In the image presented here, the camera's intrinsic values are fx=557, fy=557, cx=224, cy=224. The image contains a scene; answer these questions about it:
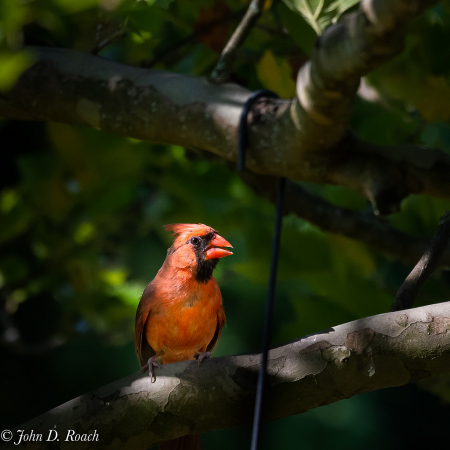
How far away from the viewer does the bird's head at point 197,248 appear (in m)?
1.23

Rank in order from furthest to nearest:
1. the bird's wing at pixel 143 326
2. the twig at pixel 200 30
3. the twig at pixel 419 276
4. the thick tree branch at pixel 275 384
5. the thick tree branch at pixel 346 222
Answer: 1. the thick tree branch at pixel 346 222
2. the twig at pixel 200 30
3. the bird's wing at pixel 143 326
4. the twig at pixel 419 276
5. the thick tree branch at pixel 275 384

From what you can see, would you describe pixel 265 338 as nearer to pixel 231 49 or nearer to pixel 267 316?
pixel 267 316

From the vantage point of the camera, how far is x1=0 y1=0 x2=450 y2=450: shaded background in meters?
1.90

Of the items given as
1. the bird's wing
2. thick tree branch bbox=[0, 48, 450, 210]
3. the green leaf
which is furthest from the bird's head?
the green leaf

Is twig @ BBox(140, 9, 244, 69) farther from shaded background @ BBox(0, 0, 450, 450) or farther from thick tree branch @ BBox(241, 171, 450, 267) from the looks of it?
thick tree branch @ BBox(241, 171, 450, 267)

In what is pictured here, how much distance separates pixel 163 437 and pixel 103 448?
113 millimetres

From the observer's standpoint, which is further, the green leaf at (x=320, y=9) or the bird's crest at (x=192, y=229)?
the green leaf at (x=320, y=9)

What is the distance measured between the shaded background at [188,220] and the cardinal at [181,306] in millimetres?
434

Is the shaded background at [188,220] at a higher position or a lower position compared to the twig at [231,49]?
lower

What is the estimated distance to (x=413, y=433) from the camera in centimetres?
324

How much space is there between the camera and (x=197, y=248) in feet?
4.19

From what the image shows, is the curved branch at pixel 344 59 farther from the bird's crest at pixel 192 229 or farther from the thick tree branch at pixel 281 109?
the bird's crest at pixel 192 229

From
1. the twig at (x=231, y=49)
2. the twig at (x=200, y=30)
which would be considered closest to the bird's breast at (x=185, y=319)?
the twig at (x=231, y=49)

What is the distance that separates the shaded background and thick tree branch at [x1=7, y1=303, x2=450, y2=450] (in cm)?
67
